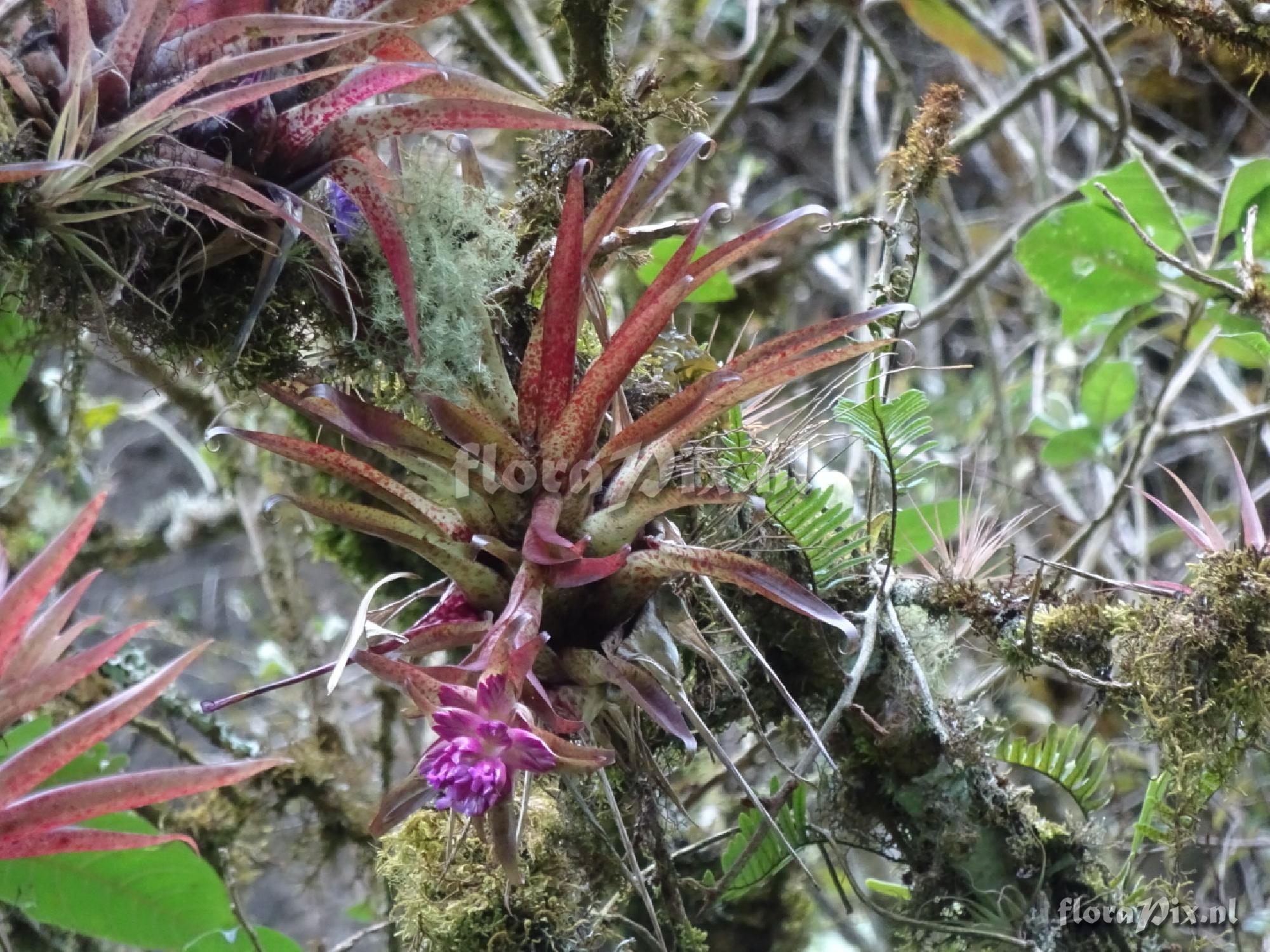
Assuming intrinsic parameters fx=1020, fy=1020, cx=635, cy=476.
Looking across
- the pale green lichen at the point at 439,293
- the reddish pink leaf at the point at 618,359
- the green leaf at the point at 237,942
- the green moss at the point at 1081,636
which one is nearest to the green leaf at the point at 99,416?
the green leaf at the point at 237,942

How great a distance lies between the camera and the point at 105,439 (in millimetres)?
2896

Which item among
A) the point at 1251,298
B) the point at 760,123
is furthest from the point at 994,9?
the point at 1251,298

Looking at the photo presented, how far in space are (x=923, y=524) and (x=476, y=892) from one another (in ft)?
1.73

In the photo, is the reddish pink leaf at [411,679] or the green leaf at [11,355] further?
the green leaf at [11,355]

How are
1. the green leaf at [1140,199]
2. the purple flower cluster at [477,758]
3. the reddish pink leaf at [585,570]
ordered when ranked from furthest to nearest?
the green leaf at [1140,199] < the reddish pink leaf at [585,570] < the purple flower cluster at [477,758]

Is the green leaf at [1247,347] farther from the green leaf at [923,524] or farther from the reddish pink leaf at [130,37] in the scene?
the reddish pink leaf at [130,37]

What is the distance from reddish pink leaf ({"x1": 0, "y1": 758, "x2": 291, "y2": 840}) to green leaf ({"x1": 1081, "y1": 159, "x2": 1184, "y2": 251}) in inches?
39.3

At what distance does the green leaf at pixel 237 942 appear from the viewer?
87 centimetres

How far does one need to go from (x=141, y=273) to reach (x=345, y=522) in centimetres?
21

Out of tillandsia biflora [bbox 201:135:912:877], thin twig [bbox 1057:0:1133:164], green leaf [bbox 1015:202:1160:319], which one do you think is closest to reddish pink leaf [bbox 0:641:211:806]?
tillandsia biflora [bbox 201:135:912:877]

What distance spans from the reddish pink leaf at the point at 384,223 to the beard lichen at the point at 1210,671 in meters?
0.57

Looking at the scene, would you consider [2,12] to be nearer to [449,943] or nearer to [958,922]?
[449,943]

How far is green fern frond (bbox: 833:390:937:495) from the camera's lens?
0.75m

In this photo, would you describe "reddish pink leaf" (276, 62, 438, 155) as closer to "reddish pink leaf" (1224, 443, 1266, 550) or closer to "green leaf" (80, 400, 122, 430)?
"reddish pink leaf" (1224, 443, 1266, 550)
